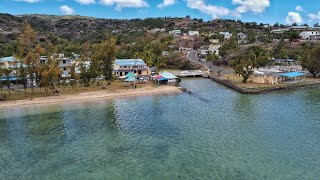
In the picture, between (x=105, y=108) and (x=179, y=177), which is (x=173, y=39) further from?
(x=179, y=177)

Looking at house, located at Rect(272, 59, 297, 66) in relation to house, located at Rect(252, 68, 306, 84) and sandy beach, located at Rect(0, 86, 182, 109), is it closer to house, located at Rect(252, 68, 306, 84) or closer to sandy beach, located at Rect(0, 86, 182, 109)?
house, located at Rect(252, 68, 306, 84)

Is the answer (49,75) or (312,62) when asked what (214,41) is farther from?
(49,75)

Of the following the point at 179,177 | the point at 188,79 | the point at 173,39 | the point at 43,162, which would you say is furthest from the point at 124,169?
the point at 173,39

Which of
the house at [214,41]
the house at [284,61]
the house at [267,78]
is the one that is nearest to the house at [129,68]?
the house at [267,78]

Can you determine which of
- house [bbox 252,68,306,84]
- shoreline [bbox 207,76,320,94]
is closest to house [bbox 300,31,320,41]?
house [bbox 252,68,306,84]

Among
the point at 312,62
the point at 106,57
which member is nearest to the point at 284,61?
the point at 312,62
